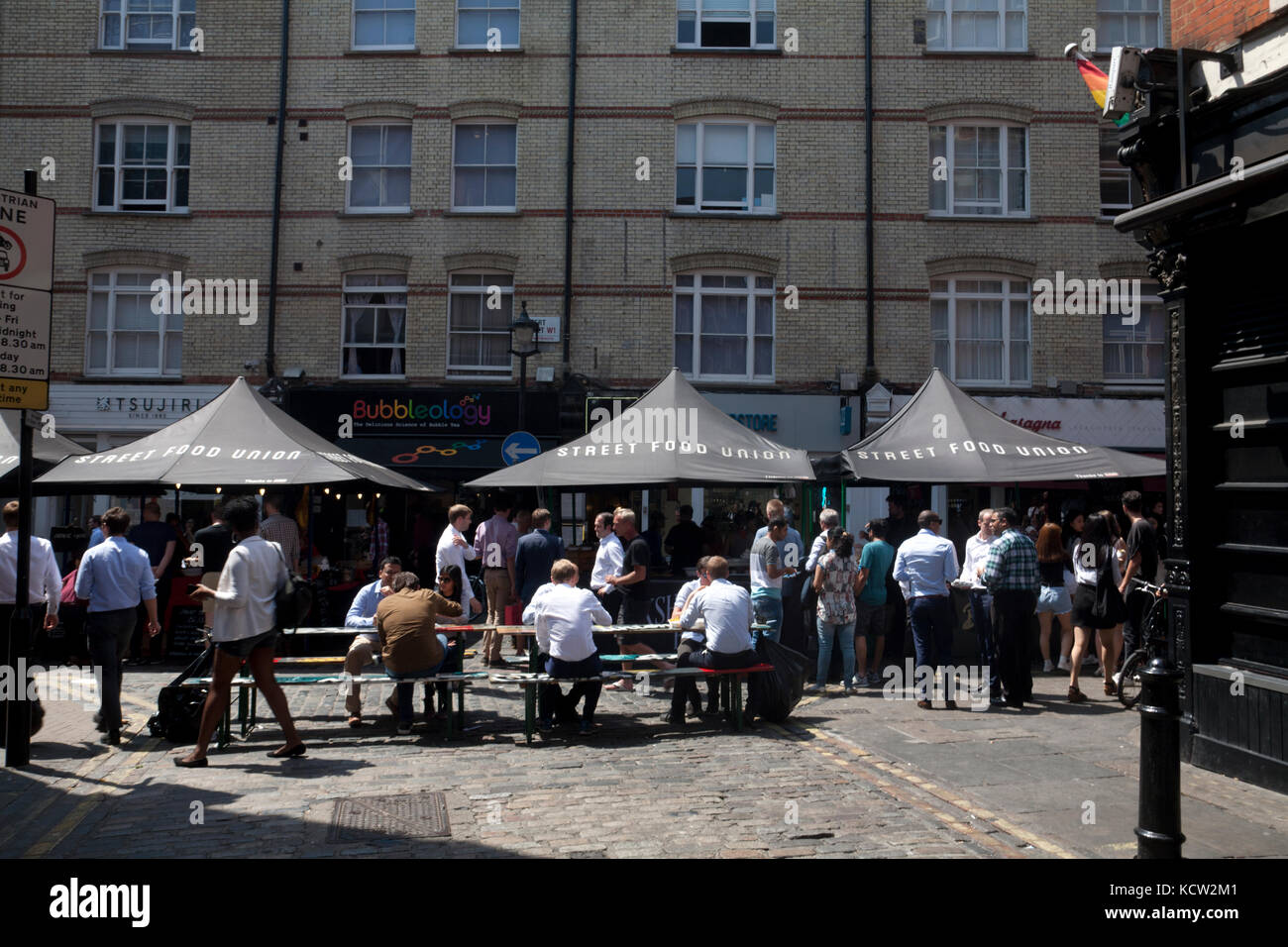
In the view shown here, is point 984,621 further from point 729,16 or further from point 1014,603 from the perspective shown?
point 729,16

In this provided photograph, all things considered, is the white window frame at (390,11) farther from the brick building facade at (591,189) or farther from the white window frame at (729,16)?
the white window frame at (729,16)

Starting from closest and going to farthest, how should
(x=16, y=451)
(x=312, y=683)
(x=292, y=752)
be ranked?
(x=292, y=752), (x=312, y=683), (x=16, y=451)

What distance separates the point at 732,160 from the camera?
62.8 feet

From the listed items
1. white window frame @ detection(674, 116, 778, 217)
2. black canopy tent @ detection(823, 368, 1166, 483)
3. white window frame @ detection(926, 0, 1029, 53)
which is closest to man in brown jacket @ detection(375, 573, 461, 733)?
black canopy tent @ detection(823, 368, 1166, 483)

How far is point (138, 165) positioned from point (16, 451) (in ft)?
30.7

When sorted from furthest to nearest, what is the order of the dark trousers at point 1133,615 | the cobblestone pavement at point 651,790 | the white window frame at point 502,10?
1. the white window frame at point 502,10
2. the dark trousers at point 1133,615
3. the cobblestone pavement at point 651,790

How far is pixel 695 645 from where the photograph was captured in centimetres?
859

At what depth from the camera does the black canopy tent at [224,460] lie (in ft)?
35.7

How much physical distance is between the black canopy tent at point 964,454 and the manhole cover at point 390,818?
21.7ft

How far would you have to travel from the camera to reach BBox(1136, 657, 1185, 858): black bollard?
4.36 m

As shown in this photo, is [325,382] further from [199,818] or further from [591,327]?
[199,818]

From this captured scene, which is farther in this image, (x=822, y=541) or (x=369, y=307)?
(x=369, y=307)

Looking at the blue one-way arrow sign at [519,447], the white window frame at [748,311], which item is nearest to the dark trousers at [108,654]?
the blue one-way arrow sign at [519,447]

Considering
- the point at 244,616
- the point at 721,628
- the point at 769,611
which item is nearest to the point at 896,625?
the point at 769,611
